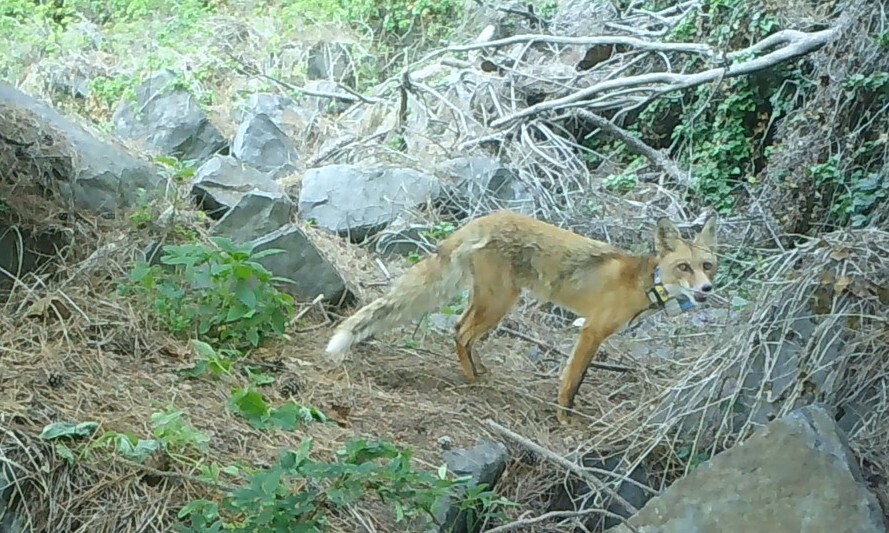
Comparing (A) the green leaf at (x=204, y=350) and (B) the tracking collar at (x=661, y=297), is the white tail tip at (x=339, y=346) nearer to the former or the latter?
(A) the green leaf at (x=204, y=350)

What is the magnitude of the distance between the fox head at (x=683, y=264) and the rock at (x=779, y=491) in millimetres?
1961

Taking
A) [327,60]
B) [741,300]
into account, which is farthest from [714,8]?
[327,60]

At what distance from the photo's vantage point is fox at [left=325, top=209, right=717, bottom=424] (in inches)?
215

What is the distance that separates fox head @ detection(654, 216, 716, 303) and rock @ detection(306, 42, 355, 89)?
7.59 meters

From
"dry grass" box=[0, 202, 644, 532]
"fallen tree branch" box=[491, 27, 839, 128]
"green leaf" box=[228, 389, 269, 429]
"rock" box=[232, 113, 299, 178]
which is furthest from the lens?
"rock" box=[232, 113, 299, 178]

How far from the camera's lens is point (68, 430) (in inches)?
148

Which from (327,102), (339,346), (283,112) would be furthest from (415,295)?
(327,102)

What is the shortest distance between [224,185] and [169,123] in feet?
9.96

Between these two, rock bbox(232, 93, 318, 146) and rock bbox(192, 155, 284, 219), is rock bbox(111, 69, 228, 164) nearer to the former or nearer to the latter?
rock bbox(232, 93, 318, 146)

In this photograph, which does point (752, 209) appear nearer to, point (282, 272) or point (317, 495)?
point (282, 272)

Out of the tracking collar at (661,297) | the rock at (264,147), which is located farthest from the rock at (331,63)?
the tracking collar at (661,297)

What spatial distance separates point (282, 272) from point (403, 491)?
2.62m

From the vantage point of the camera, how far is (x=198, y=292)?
5.18 meters

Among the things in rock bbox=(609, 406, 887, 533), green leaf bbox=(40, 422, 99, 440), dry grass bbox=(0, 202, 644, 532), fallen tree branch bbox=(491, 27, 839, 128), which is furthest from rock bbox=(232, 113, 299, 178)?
rock bbox=(609, 406, 887, 533)
